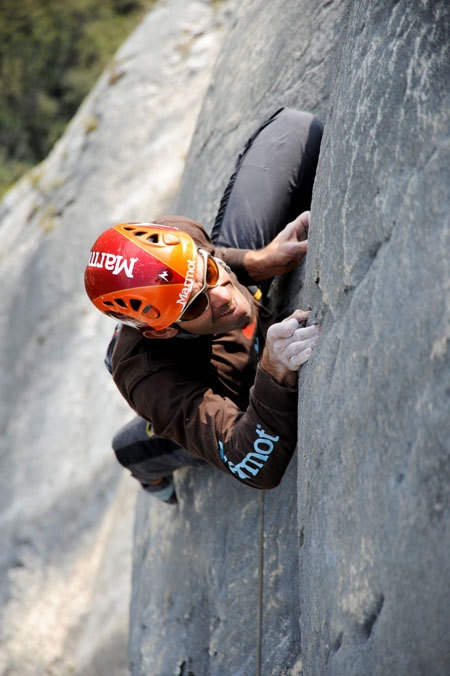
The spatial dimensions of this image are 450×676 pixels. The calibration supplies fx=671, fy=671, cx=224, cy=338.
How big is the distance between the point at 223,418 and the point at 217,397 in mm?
150

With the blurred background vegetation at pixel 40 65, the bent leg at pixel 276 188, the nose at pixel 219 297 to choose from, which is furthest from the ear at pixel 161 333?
the blurred background vegetation at pixel 40 65

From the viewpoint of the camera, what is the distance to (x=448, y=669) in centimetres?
180

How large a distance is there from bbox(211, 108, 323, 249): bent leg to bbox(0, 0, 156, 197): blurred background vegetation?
22.4 m

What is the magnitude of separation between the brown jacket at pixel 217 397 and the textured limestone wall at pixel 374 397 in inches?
9.1

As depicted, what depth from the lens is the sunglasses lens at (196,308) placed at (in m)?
3.38

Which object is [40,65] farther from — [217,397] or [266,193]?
[217,397]

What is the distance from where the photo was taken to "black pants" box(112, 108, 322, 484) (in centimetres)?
411

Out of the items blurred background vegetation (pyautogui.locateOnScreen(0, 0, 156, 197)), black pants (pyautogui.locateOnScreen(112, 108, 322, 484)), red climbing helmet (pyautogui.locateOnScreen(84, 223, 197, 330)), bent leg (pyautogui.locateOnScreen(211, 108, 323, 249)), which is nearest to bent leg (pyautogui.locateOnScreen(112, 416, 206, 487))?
black pants (pyautogui.locateOnScreen(112, 108, 322, 484))

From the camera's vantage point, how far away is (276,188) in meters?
4.11

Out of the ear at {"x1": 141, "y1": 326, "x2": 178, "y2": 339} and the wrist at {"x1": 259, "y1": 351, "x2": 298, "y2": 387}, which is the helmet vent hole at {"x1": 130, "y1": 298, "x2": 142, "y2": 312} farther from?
the wrist at {"x1": 259, "y1": 351, "x2": 298, "y2": 387}

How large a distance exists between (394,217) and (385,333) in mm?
385

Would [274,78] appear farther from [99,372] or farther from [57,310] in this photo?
[57,310]

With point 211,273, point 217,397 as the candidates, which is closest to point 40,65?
point 211,273

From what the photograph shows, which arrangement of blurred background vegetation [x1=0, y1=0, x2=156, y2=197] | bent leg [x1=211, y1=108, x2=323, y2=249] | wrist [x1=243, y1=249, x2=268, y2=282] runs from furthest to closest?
1. blurred background vegetation [x1=0, y1=0, x2=156, y2=197]
2. bent leg [x1=211, y1=108, x2=323, y2=249]
3. wrist [x1=243, y1=249, x2=268, y2=282]
